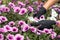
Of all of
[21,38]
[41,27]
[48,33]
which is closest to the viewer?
[21,38]

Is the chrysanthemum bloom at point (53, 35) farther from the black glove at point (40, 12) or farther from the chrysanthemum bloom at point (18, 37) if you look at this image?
the black glove at point (40, 12)

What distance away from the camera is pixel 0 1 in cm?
462

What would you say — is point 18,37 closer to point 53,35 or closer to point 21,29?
point 21,29

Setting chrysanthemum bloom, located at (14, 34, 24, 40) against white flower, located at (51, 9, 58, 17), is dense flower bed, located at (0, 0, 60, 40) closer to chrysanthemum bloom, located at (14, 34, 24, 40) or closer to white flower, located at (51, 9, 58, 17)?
chrysanthemum bloom, located at (14, 34, 24, 40)

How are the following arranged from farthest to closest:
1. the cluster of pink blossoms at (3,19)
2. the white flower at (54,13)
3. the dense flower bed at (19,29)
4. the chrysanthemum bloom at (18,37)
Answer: the white flower at (54,13)
the cluster of pink blossoms at (3,19)
the dense flower bed at (19,29)
the chrysanthemum bloom at (18,37)

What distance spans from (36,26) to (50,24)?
0.21 metres

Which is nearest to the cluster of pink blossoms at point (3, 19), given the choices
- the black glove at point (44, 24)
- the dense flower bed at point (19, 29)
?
the dense flower bed at point (19, 29)

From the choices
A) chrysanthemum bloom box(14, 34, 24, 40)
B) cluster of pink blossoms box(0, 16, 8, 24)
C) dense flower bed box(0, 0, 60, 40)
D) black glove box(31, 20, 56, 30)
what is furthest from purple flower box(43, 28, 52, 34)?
cluster of pink blossoms box(0, 16, 8, 24)

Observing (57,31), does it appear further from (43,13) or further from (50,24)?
(43,13)

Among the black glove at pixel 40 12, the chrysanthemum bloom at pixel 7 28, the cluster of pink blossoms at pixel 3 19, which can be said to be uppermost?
the black glove at pixel 40 12

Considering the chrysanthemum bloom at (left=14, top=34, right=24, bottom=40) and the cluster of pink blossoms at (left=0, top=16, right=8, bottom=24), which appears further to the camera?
the cluster of pink blossoms at (left=0, top=16, right=8, bottom=24)

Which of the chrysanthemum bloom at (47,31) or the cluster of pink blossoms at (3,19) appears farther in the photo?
the cluster of pink blossoms at (3,19)

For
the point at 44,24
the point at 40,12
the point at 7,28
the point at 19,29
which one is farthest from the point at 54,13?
the point at 7,28

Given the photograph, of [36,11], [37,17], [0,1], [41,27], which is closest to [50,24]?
[41,27]
